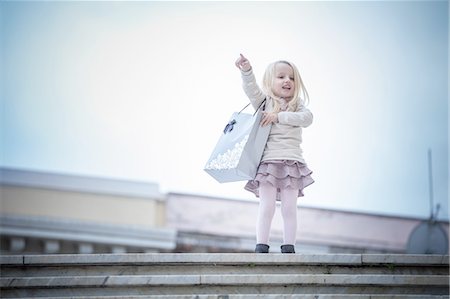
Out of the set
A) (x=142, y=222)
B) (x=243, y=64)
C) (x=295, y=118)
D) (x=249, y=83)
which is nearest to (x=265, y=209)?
(x=295, y=118)

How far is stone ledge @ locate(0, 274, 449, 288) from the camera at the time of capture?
8.12 meters

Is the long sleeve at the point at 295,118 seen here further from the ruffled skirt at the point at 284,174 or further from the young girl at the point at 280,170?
the ruffled skirt at the point at 284,174

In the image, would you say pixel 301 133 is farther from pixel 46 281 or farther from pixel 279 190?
pixel 46 281

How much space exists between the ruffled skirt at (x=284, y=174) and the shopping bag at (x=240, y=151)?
7 cm

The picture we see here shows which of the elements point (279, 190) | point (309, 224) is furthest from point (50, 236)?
point (279, 190)

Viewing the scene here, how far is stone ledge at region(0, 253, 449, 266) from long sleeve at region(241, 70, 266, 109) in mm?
1362

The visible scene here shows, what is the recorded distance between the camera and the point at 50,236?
2350 centimetres

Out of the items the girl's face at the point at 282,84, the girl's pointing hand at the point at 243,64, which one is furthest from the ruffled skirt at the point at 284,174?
the girl's pointing hand at the point at 243,64

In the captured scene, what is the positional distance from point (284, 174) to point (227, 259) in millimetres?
959

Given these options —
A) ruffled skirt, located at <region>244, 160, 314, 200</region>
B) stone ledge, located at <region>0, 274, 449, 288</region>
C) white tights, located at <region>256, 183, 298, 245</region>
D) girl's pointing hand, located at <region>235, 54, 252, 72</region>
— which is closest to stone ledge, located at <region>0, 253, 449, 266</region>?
stone ledge, located at <region>0, 274, 449, 288</region>

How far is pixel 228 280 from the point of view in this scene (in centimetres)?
810

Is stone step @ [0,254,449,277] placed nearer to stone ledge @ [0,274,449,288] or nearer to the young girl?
stone ledge @ [0,274,449,288]

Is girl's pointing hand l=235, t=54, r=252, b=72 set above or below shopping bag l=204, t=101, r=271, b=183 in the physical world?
above

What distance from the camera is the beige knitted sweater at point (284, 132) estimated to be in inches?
353
